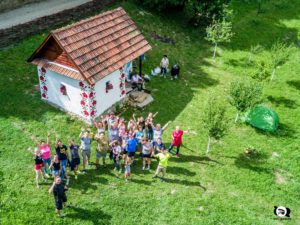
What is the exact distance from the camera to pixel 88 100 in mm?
18938

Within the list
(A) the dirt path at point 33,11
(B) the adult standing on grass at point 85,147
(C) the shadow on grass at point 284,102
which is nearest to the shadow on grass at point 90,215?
Answer: (B) the adult standing on grass at point 85,147

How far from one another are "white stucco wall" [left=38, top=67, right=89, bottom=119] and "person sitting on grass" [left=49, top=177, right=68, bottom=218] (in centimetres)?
647

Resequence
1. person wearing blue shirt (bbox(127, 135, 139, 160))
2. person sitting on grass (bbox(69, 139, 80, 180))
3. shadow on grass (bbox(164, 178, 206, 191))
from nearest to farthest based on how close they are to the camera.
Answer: person sitting on grass (bbox(69, 139, 80, 180)), person wearing blue shirt (bbox(127, 135, 139, 160)), shadow on grass (bbox(164, 178, 206, 191))

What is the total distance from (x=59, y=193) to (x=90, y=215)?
5.57ft

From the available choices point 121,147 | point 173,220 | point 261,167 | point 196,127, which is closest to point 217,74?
point 196,127

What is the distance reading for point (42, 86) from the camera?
20359 millimetres

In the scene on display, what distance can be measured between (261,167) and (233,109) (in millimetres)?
5189

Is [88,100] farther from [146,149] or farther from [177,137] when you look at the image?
[177,137]

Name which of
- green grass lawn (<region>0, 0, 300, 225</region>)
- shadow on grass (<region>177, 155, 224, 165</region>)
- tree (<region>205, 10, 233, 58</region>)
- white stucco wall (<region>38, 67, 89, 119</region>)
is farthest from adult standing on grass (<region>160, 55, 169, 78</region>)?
shadow on grass (<region>177, 155, 224, 165</region>)

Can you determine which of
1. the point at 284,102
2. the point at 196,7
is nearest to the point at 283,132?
the point at 284,102

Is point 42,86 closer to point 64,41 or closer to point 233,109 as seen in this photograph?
point 64,41

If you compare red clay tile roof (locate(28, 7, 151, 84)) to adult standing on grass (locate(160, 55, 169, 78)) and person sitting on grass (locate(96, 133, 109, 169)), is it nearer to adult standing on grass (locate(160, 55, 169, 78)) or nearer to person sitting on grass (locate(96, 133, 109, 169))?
adult standing on grass (locate(160, 55, 169, 78))

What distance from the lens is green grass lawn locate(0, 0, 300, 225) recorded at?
1495cm

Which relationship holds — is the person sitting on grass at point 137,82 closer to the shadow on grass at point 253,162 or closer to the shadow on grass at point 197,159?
the shadow on grass at point 197,159
